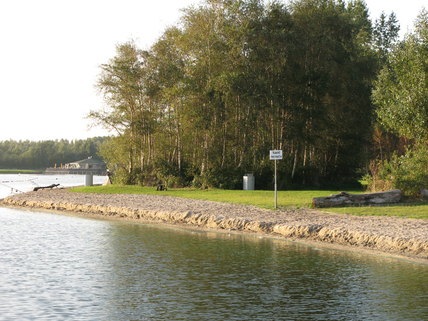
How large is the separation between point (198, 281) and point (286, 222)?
255 inches

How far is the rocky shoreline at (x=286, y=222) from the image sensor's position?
1078 centimetres

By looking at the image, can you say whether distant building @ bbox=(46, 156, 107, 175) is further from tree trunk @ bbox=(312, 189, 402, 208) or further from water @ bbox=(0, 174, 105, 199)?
tree trunk @ bbox=(312, 189, 402, 208)

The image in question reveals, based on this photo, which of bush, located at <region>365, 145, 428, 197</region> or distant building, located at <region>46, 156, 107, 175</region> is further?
distant building, located at <region>46, 156, 107, 175</region>

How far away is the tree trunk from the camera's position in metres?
16.9

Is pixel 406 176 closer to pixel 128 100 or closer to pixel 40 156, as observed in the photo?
pixel 128 100

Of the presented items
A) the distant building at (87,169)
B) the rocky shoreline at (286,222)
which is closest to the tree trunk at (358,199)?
the rocky shoreline at (286,222)

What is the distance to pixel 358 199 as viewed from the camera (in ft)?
56.5

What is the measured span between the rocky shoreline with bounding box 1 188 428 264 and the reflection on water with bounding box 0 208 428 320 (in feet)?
3.31

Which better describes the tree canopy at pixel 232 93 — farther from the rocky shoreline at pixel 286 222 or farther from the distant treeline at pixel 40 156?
the distant treeline at pixel 40 156

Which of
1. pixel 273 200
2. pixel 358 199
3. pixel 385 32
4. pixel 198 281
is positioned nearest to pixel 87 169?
pixel 385 32

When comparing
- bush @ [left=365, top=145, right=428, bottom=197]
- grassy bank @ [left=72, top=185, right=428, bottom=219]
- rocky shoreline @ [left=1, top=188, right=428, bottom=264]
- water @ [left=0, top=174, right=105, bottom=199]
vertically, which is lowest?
water @ [left=0, top=174, right=105, bottom=199]

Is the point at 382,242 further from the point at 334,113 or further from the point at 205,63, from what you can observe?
the point at 334,113

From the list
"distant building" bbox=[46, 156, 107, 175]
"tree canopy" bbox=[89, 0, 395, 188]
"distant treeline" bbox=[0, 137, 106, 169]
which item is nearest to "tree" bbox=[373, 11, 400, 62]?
"tree canopy" bbox=[89, 0, 395, 188]

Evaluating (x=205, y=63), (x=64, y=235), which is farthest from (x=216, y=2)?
(x=64, y=235)
